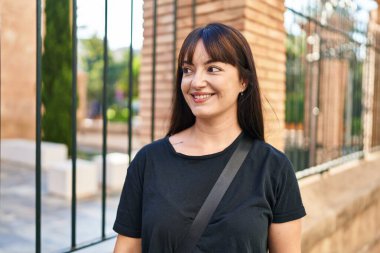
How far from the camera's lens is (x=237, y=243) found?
1503mm

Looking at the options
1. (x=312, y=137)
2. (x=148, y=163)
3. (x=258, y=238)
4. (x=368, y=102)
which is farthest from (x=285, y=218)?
(x=368, y=102)

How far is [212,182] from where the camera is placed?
1.57 meters

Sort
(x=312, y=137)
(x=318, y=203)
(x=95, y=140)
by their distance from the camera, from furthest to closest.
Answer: (x=95, y=140)
(x=312, y=137)
(x=318, y=203)

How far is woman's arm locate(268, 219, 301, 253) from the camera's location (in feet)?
5.31

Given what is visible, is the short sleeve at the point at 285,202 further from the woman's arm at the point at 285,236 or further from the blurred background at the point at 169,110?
the blurred background at the point at 169,110

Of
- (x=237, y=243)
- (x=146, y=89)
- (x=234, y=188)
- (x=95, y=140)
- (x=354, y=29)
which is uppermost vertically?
(x=354, y=29)

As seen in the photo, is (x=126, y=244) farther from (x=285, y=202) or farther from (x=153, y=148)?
(x=285, y=202)

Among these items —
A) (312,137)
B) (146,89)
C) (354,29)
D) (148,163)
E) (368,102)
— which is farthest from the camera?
(368,102)

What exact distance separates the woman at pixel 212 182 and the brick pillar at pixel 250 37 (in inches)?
58.4

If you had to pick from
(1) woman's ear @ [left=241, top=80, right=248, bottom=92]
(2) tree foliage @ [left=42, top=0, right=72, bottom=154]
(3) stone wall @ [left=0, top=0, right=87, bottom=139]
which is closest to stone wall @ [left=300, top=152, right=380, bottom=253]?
(1) woman's ear @ [left=241, top=80, right=248, bottom=92]

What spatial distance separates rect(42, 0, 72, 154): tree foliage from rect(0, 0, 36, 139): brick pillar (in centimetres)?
120

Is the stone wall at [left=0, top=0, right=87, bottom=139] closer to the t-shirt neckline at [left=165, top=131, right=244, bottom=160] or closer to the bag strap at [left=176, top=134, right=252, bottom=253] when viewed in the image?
the t-shirt neckline at [left=165, top=131, right=244, bottom=160]

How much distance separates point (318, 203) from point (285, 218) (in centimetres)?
242

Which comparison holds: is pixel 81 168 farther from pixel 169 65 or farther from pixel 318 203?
pixel 318 203
